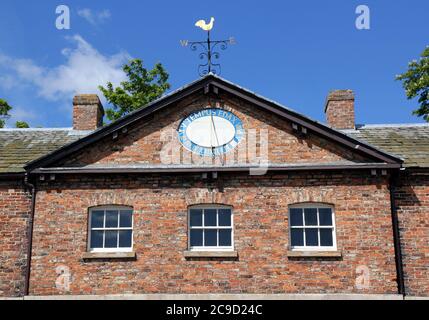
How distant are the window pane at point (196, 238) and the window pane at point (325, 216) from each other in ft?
10.2

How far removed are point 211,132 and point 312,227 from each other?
368 centimetres

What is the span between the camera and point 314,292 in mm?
13094

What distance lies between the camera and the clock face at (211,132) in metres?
14.5

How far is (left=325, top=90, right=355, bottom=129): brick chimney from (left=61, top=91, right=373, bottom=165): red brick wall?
113 inches

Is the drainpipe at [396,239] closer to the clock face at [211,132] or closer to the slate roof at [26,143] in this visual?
the clock face at [211,132]

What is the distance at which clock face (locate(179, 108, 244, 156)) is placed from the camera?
1446cm

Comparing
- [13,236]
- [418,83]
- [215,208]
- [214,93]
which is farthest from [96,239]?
[418,83]

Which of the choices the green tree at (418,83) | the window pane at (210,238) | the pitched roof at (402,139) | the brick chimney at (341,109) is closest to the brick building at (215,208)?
the window pane at (210,238)

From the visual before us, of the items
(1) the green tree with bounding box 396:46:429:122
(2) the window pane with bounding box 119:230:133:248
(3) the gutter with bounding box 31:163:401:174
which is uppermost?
(1) the green tree with bounding box 396:46:429:122

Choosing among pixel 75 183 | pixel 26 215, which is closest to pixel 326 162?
pixel 75 183

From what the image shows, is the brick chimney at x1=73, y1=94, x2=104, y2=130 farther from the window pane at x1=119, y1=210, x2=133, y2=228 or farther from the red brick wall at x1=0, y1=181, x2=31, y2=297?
the window pane at x1=119, y1=210, x2=133, y2=228

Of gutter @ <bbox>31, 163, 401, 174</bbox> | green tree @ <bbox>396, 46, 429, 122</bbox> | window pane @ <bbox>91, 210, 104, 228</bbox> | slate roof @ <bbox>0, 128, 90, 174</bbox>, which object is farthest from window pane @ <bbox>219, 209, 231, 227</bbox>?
green tree @ <bbox>396, 46, 429, 122</bbox>
